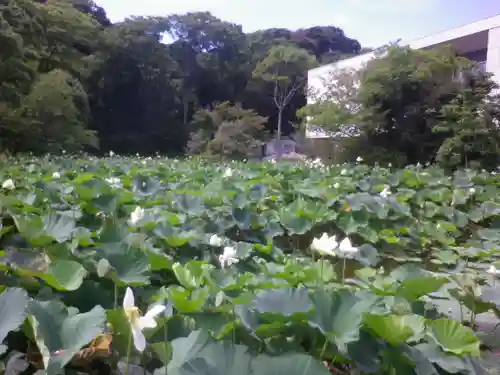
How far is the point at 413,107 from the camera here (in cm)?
902

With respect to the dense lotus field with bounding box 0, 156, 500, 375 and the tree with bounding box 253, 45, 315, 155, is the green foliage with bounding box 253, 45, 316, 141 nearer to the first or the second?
the tree with bounding box 253, 45, 315, 155

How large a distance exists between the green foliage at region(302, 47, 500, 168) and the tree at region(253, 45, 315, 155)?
36.8 feet

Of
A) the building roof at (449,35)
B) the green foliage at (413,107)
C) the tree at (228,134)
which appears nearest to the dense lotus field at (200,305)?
the green foliage at (413,107)

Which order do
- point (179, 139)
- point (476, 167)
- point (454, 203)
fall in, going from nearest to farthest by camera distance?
point (454, 203) → point (476, 167) → point (179, 139)

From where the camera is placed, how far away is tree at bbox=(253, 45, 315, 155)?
20.9m

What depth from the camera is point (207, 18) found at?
24.4m

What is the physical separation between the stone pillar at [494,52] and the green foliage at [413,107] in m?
1.59

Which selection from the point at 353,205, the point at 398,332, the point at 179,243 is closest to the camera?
the point at 398,332

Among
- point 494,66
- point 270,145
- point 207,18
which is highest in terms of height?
point 207,18

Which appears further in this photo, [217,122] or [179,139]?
[179,139]

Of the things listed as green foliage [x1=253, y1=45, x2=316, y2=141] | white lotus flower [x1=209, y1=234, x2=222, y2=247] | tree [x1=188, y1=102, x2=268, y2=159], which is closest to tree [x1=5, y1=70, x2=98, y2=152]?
tree [x1=188, y1=102, x2=268, y2=159]

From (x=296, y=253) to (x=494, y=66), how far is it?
10473mm

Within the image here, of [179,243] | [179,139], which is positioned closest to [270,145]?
[179,139]

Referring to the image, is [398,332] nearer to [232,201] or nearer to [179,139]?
[232,201]
